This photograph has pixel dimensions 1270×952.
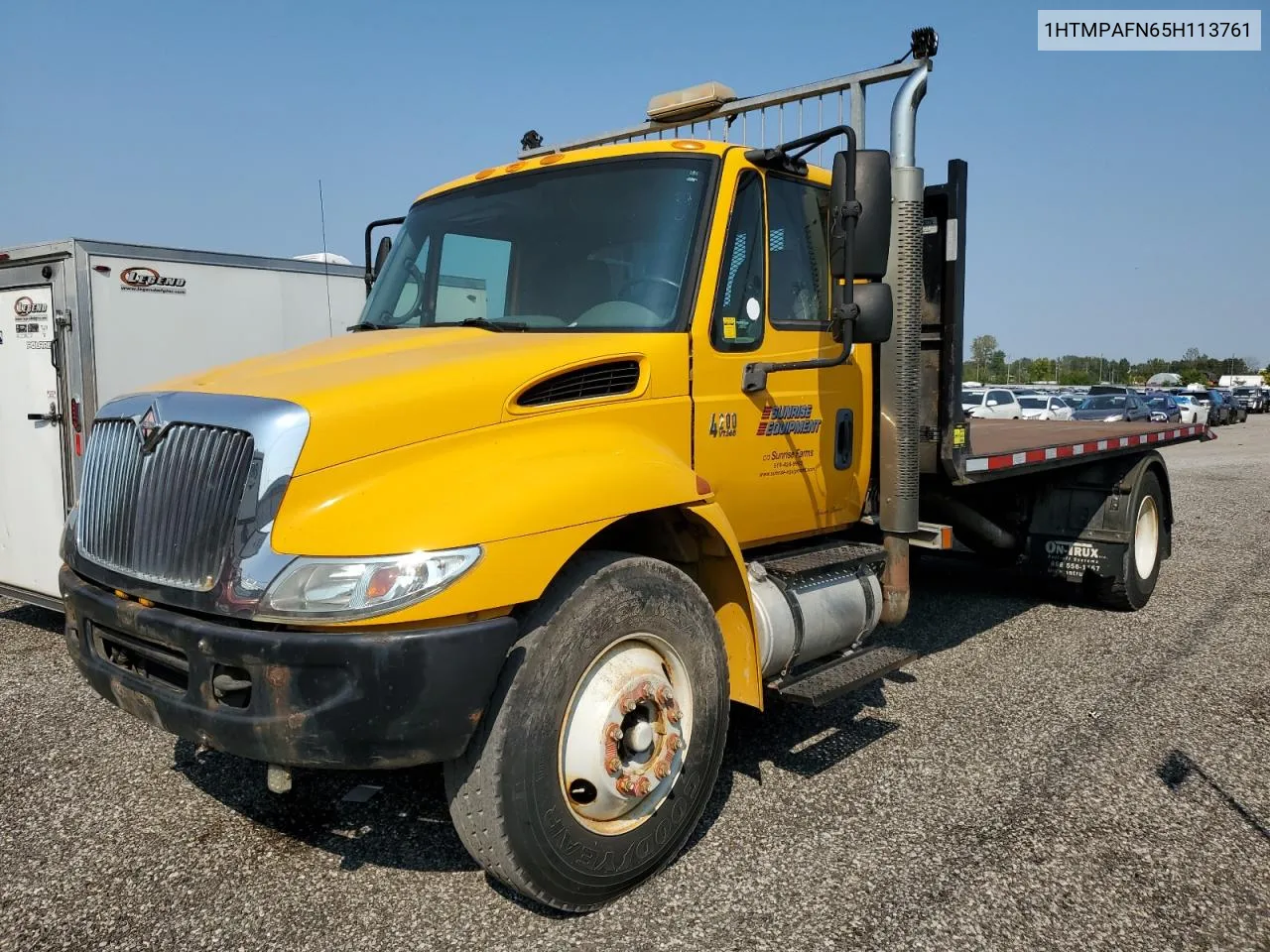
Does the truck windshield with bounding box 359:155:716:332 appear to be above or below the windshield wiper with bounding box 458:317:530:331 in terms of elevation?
above

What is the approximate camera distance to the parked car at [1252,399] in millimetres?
54094

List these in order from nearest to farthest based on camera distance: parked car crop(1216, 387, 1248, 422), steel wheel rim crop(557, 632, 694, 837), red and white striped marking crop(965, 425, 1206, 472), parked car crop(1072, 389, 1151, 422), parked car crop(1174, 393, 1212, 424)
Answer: steel wheel rim crop(557, 632, 694, 837), red and white striped marking crop(965, 425, 1206, 472), parked car crop(1072, 389, 1151, 422), parked car crop(1174, 393, 1212, 424), parked car crop(1216, 387, 1248, 422)

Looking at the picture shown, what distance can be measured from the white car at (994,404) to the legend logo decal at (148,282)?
→ 24863 mm

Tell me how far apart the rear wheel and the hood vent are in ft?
18.2

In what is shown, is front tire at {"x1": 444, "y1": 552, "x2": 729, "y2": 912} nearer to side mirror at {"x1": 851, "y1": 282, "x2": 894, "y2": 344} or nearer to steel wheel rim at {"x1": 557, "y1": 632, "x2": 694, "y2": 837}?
steel wheel rim at {"x1": 557, "y1": 632, "x2": 694, "y2": 837}

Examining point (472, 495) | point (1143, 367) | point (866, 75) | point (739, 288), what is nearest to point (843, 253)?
point (739, 288)

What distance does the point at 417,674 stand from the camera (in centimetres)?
277

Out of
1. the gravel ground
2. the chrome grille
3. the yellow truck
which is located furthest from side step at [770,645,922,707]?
the chrome grille

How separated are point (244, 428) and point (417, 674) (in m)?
0.92

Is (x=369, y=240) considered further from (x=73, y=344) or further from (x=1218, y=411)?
(x=1218, y=411)

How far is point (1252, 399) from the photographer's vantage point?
2195 inches

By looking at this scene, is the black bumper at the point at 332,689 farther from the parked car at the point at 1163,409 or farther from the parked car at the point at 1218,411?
the parked car at the point at 1218,411

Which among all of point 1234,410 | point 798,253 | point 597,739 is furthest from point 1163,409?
point 597,739

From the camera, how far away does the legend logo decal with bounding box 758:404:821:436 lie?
167 inches
